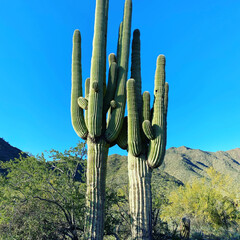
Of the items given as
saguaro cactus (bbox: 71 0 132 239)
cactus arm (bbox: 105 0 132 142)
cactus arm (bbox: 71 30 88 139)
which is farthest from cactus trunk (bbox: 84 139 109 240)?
cactus arm (bbox: 71 30 88 139)

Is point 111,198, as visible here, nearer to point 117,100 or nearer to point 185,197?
point 117,100

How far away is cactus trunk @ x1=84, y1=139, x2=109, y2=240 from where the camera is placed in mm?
5242

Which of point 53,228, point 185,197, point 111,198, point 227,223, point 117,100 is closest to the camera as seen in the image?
point 53,228

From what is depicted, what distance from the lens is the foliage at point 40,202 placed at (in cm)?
573

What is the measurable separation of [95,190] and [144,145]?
193cm

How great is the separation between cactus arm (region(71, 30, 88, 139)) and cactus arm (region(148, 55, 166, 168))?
2066 mm

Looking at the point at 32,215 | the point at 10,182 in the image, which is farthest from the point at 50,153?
the point at 32,215

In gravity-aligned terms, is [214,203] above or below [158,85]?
below

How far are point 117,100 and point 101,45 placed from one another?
184 centimetres

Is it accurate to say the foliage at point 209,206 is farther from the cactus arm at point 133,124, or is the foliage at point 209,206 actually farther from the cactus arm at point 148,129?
the cactus arm at point 148,129

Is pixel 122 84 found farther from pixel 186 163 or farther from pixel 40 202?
pixel 186 163

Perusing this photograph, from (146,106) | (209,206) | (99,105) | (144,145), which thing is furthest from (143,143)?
(209,206)

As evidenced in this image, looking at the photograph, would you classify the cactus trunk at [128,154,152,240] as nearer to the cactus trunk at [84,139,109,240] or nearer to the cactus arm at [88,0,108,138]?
the cactus trunk at [84,139,109,240]

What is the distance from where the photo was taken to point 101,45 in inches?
257
